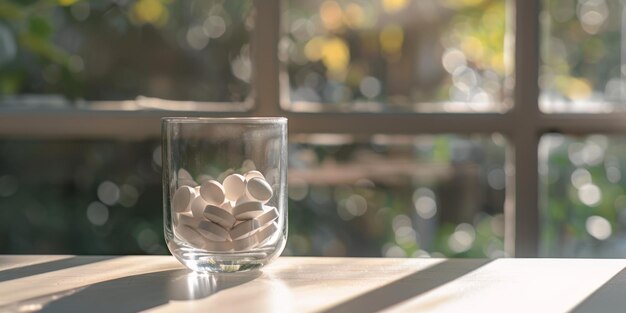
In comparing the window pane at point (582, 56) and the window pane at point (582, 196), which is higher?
the window pane at point (582, 56)

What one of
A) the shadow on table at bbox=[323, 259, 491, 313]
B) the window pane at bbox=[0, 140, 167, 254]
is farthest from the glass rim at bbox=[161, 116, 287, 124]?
the window pane at bbox=[0, 140, 167, 254]

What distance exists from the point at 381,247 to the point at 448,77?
1.05 feet

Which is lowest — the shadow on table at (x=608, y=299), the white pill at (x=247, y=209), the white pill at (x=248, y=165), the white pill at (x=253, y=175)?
the shadow on table at (x=608, y=299)

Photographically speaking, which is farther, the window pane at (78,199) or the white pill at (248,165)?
the window pane at (78,199)

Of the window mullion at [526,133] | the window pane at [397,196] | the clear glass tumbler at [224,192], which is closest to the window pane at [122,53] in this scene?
the window pane at [397,196]

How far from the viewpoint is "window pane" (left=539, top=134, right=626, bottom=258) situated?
1510 millimetres

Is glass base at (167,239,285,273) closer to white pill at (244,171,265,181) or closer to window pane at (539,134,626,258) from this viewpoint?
white pill at (244,171,265,181)

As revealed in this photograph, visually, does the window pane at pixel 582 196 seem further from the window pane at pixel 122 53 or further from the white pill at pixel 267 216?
the white pill at pixel 267 216

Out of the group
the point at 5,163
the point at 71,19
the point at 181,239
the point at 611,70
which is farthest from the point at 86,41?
the point at 611,70

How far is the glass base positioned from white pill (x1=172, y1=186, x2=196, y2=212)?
4 centimetres

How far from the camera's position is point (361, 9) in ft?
5.07

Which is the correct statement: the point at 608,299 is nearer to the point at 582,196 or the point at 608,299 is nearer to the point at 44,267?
the point at 44,267

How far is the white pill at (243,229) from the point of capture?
35.1 inches

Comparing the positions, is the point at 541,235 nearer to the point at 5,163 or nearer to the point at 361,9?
the point at 361,9
